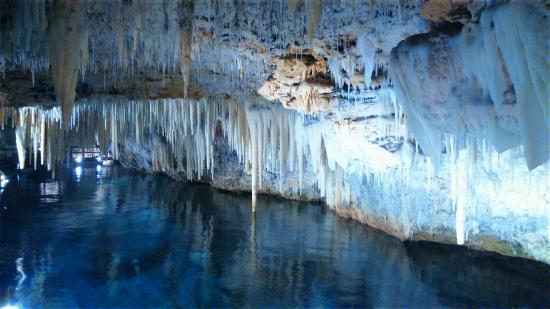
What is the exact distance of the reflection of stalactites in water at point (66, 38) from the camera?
16.9ft

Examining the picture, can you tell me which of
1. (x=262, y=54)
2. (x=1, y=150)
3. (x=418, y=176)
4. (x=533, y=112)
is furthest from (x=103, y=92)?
(x=1, y=150)

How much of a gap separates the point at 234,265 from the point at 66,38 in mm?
5133

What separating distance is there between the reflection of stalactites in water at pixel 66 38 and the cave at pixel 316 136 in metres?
0.02

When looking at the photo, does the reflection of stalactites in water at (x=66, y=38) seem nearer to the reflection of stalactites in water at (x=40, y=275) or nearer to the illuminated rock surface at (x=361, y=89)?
the illuminated rock surface at (x=361, y=89)

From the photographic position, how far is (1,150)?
21.5m

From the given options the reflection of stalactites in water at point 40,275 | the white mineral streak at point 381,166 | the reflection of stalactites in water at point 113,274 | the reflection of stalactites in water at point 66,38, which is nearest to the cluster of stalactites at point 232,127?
the white mineral streak at point 381,166

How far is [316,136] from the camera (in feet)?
33.4

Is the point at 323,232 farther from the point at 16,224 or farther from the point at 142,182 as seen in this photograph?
the point at 142,182

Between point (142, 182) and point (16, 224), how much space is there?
35.7 feet

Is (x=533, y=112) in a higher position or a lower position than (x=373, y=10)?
lower

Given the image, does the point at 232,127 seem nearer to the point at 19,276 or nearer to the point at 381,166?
the point at 381,166

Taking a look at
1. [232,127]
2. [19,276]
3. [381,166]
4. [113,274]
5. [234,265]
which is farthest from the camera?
[232,127]

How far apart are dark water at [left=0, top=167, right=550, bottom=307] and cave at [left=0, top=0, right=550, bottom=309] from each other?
0.17 feet

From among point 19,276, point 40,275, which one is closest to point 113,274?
point 40,275
